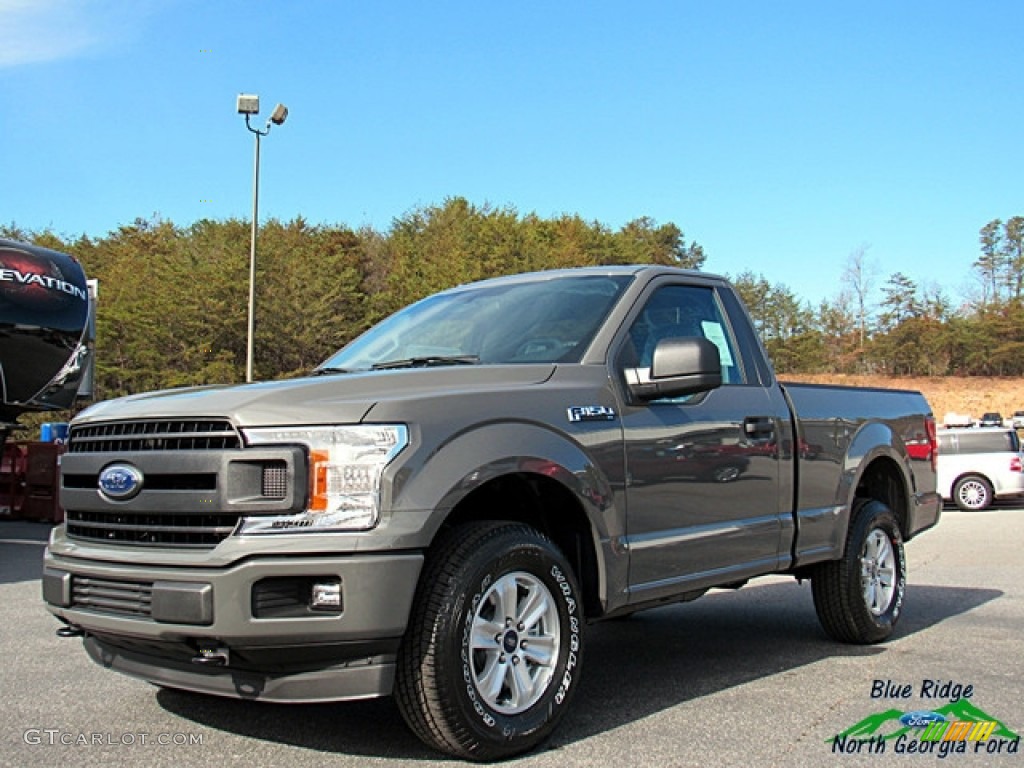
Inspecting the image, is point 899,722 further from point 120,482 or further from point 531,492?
point 120,482

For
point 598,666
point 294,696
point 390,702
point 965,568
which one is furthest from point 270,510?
point 965,568

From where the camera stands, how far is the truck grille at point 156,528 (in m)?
3.56

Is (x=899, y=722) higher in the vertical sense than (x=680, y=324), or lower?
lower

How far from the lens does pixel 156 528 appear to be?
12.1 feet

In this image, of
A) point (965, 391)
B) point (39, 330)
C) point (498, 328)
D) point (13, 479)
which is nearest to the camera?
point (498, 328)

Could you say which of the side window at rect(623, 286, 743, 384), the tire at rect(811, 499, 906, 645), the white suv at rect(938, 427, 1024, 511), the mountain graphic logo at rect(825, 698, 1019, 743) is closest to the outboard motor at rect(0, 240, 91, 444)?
the side window at rect(623, 286, 743, 384)

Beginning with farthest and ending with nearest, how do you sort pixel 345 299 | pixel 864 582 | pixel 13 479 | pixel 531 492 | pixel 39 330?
pixel 345 299, pixel 13 479, pixel 39 330, pixel 864 582, pixel 531 492

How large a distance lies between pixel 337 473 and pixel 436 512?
367 mm

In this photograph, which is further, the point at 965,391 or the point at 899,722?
the point at 965,391

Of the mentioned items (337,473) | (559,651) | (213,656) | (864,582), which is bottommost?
(864,582)

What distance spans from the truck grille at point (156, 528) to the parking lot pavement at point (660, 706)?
2.62 ft

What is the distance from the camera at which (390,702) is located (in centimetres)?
471

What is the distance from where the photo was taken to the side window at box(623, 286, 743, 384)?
16.1 feet

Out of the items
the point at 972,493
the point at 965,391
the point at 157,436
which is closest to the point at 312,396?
the point at 157,436
